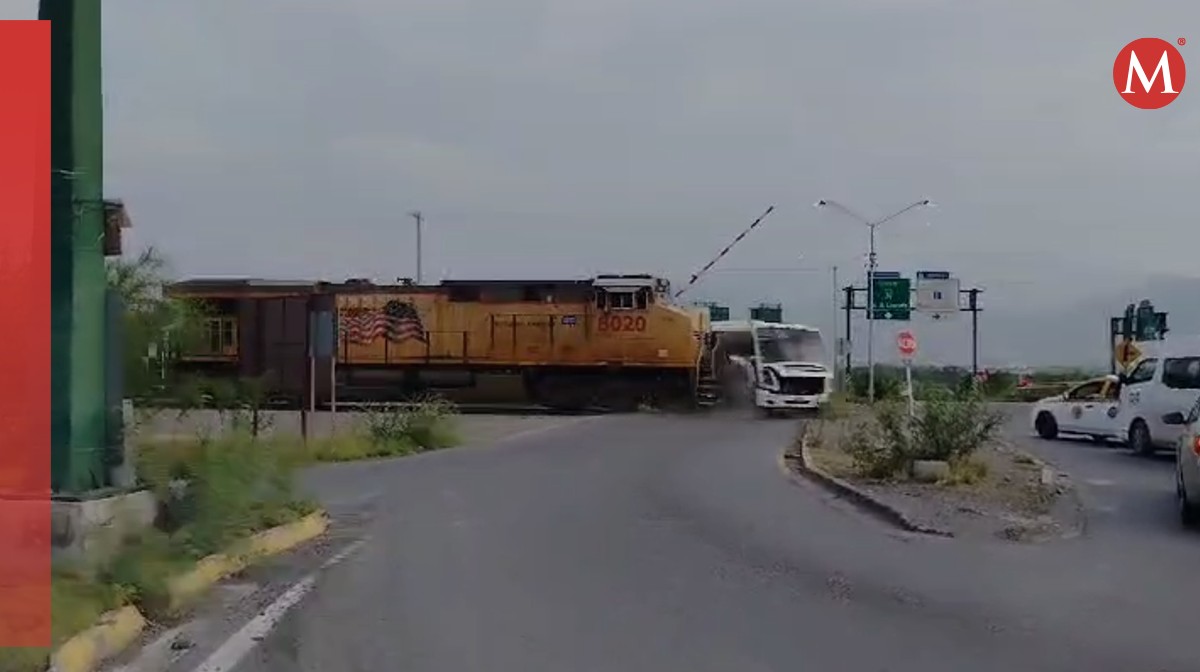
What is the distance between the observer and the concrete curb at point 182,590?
780 centimetres

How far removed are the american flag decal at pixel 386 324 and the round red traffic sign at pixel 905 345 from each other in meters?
22.6

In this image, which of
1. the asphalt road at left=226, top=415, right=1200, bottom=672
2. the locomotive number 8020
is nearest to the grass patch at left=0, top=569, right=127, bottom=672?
the asphalt road at left=226, top=415, right=1200, bottom=672

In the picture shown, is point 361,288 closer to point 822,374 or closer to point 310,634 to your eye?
point 822,374

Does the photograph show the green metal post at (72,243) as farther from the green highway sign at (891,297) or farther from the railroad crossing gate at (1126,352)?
the green highway sign at (891,297)

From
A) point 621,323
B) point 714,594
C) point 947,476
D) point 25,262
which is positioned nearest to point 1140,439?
point 947,476

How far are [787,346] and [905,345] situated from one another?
16282mm

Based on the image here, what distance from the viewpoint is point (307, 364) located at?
25.5m

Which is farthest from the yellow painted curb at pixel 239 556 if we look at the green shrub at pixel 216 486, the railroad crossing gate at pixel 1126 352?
the railroad crossing gate at pixel 1126 352

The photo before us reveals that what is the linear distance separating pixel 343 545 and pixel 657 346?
30.2m

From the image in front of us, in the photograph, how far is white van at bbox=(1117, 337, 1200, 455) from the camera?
2400 centimetres

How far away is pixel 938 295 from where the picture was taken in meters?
45.7

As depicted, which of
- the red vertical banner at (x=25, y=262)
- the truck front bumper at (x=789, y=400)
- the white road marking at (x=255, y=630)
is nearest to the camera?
the white road marking at (x=255, y=630)

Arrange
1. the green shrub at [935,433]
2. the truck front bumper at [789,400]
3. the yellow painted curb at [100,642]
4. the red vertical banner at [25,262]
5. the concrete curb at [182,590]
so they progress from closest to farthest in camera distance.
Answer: the yellow painted curb at [100,642]
the concrete curb at [182,590]
the red vertical banner at [25,262]
the green shrub at [935,433]
the truck front bumper at [789,400]

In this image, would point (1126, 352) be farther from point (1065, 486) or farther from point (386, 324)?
point (1065, 486)
